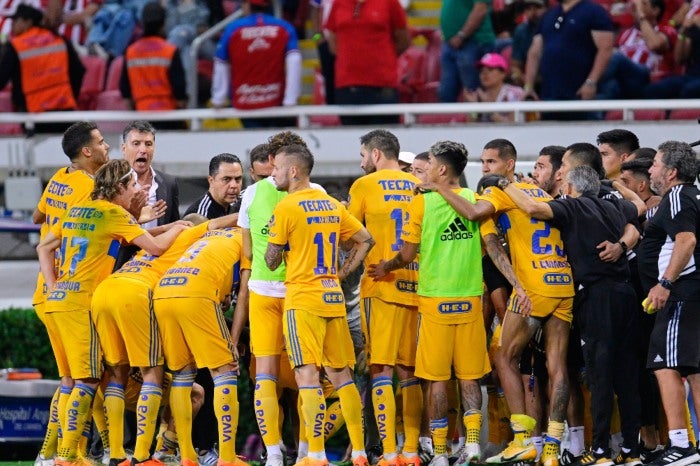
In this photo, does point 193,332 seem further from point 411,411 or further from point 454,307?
point 454,307

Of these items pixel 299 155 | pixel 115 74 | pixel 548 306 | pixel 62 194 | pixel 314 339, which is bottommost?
pixel 314 339

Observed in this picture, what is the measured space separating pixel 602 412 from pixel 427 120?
6.38 metres

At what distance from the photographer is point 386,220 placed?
1222 centimetres

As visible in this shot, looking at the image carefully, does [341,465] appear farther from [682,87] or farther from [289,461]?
[682,87]

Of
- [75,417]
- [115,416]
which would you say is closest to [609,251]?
[115,416]

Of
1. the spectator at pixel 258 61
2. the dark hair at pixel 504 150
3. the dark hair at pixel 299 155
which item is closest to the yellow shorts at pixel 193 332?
the dark hair at pixel 299 155

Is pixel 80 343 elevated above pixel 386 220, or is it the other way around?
pixel 386 220

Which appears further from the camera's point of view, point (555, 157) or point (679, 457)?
point (555, 157)

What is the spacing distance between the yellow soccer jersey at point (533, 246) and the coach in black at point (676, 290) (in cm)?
66

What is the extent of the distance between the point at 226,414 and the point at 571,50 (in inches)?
239

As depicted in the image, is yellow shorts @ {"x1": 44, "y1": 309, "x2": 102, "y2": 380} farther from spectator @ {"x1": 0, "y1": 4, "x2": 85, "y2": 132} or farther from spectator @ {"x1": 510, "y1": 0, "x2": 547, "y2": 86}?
spectator @ {"x1": 510, "y1": 0, "x2": 547, "y2": 86}

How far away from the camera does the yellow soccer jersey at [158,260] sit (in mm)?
11945

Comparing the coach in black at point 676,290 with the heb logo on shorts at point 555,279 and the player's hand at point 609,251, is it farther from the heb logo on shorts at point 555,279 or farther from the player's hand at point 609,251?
the heb logo on shorts at point 555,279

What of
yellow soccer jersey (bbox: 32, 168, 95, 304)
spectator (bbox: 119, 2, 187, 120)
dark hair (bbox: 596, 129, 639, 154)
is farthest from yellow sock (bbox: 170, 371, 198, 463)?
spectator (bbox: 119, 2, 187, 120)
